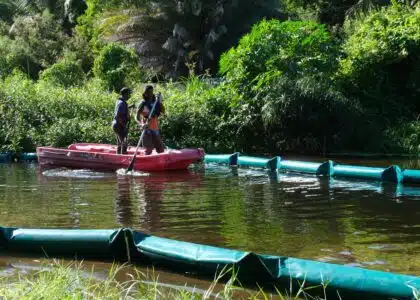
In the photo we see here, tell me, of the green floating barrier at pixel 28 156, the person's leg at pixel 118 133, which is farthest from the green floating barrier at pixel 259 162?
the green floating barrier at pixel 28 156

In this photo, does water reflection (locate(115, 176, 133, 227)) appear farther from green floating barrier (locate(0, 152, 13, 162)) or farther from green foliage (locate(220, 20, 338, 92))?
green foliage (locate(220, 20, 338, 92))

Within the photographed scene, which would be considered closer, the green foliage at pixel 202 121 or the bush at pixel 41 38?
the green foliage at pixel 202 121

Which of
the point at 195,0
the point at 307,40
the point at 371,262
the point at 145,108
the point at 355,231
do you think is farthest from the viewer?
the point at 195,0

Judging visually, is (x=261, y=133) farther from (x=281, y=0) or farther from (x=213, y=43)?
(x=281, y=0)

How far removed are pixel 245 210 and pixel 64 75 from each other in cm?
1756

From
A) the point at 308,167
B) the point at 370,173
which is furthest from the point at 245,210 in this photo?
the point at 308,167

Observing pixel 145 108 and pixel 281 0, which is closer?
pixel 145 108

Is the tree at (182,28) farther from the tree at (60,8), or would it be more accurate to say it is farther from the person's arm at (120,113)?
the person's arm at (120,113)

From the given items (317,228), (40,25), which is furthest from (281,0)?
(317,228)

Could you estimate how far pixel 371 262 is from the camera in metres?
6.18

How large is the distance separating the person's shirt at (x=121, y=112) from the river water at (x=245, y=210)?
125 centimetres

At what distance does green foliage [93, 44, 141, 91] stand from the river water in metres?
10.7

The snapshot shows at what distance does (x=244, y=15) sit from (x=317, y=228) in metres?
22.5

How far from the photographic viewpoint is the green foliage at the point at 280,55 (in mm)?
18109
